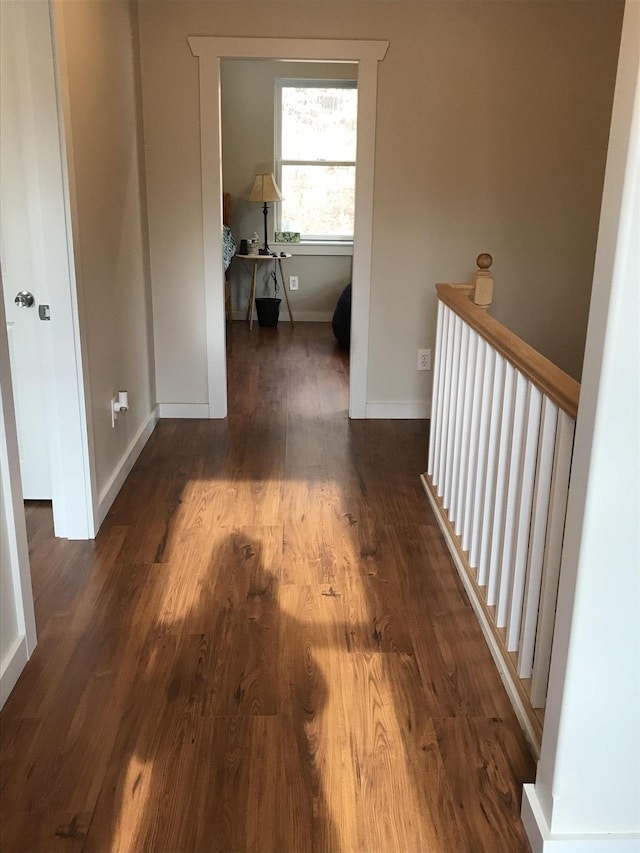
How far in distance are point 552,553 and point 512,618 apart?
Answer: 0.39 m

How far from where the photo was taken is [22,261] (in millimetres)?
2930

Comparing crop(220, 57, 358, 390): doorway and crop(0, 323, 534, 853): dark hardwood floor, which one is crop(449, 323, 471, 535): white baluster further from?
crop(220, 57, 358, 390): doorway

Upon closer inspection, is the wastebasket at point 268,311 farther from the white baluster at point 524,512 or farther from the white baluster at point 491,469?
the white baluster at point 524,512

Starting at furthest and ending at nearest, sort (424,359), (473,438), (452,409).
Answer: (424,359), (452,409), (473,438)

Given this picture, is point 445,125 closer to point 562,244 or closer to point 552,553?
point 562,244

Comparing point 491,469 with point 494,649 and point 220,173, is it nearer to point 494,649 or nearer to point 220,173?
point 494,649

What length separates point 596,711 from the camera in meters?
1.58

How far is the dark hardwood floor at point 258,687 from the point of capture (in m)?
1.78

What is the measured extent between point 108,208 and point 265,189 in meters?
3.81

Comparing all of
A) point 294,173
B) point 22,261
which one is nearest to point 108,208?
point 22,261

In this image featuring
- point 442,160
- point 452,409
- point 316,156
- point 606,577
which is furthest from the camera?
point 316,156

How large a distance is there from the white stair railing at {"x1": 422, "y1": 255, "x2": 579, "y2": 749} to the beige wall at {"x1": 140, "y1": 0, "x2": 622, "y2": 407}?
130cm

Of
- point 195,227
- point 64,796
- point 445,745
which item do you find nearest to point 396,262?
point 195,227

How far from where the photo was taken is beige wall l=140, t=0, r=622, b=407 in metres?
4.05
